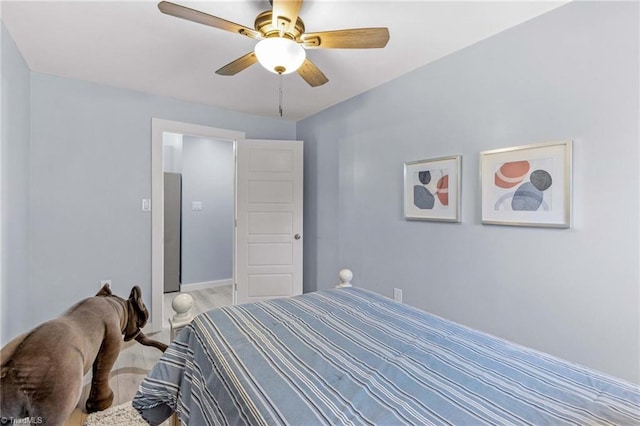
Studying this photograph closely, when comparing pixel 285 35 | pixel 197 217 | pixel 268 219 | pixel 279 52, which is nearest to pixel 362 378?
pixel 279 52

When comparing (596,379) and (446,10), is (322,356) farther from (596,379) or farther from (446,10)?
(446,10)

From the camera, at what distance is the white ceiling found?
5.85 ft

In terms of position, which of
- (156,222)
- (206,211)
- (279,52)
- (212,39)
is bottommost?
(156,222)

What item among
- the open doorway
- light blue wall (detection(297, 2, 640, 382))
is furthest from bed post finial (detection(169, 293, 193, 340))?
the open doorway

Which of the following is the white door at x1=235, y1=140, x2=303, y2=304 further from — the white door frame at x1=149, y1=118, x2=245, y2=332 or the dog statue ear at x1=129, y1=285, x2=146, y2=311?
the dog statue ear at x1=129, y1=285, x2=146, y2=311

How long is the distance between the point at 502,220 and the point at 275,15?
1.76 meters

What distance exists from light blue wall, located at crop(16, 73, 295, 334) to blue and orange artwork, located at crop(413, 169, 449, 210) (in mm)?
2515

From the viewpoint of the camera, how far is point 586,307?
171 centimetres

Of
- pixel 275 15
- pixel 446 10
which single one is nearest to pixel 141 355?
pixel 275 15

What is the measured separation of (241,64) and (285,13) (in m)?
0.57

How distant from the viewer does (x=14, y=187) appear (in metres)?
2.23

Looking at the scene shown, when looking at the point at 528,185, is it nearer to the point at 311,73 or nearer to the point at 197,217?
the point at 311,73

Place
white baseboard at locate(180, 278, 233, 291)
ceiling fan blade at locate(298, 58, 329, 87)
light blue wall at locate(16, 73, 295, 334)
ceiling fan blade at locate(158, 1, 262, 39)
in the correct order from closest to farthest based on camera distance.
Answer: ceiling fan blade at locate(158, 1, 262, 39) < ceiling fan blade at locate(298, 58, 329, 87) < light blue wall at locate(16, 73, 295, 334) < white baseboard at locate(180, 278, 233, 291)

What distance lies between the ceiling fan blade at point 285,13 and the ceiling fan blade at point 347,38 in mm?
100
